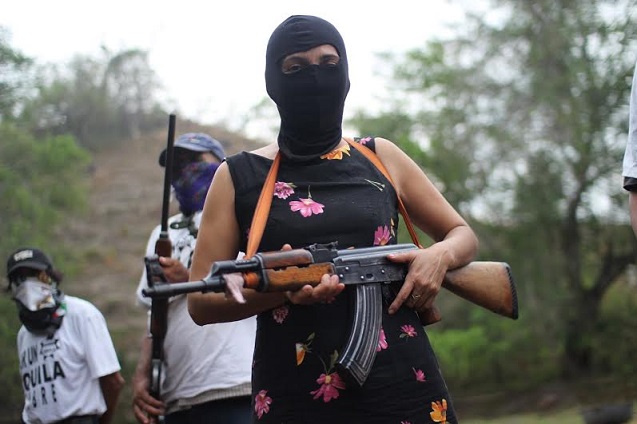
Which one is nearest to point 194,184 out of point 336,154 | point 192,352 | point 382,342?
point 192,352

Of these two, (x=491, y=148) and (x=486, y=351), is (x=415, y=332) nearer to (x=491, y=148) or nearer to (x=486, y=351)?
(x=491, y=148)

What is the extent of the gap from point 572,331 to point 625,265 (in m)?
2.15

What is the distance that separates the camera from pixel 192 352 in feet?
14.3

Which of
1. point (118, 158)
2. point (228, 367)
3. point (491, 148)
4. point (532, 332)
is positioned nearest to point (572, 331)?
point (532, 332)

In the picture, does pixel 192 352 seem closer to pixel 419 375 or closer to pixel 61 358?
pixel 61 358

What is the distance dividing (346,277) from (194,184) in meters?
1.87

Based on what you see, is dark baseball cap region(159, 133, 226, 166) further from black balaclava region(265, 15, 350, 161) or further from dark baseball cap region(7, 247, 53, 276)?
black balaclava region(265, 15, 350, 161)

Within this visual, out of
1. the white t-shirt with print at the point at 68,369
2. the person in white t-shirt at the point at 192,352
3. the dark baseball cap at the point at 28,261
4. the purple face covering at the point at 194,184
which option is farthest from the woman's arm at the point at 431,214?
the dark baseball cap at the point at 28,261

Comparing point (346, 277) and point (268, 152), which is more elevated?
point (268, 152)

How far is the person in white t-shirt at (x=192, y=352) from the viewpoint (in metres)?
4.22

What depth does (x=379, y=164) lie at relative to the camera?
323 cm

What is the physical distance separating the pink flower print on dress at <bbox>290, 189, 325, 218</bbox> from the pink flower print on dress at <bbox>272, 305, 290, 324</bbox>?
0.95 ft

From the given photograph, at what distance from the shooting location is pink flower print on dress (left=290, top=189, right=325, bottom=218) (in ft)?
10.00

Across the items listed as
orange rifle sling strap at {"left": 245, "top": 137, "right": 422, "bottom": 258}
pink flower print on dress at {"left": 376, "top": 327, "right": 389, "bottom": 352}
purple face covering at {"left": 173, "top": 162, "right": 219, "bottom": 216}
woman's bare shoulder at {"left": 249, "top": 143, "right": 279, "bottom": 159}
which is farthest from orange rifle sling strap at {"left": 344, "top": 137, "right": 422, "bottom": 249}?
purple face covering at {"left": 173, "top": 162, "right": 219, "bottom": 216}
